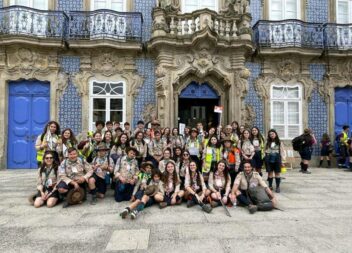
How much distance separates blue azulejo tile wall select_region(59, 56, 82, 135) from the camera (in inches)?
407

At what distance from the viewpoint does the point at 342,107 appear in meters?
Answer: 11.5

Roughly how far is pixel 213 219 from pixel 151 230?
41.1 inches

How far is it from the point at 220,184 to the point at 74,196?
2690 mm

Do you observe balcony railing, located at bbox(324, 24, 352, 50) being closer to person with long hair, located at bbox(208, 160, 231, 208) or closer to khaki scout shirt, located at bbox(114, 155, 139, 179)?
person with long hair, located at bbox(208, 160, 231, 208)

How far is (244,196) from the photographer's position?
5.29 m

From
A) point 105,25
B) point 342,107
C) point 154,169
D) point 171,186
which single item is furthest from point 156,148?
point 342,107

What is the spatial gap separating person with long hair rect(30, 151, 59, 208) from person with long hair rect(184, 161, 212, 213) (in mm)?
2428

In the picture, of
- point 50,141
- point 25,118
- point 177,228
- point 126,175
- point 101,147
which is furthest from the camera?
point 25,118

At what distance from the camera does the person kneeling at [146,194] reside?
4.78 m

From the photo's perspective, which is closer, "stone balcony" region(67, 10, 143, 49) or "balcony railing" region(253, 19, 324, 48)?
"stone balcony" region(67, 10, 143, 49)

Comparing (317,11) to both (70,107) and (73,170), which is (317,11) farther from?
(73,170)

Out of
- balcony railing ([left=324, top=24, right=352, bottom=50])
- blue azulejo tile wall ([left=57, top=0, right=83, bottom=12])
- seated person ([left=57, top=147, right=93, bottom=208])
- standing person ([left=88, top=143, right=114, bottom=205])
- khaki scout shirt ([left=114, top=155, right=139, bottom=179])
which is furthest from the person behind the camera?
balcony railing ([left=324, top=24, right=352, bottom=50])

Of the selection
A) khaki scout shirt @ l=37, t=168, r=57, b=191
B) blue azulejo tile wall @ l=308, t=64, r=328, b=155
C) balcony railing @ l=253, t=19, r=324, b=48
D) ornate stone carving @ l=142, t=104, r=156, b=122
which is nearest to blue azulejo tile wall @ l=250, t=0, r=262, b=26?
balcony railing @ l=253, t=19, r=324, b=48

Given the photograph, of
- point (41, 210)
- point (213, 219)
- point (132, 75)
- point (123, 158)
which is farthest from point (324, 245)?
point (132, 75)
